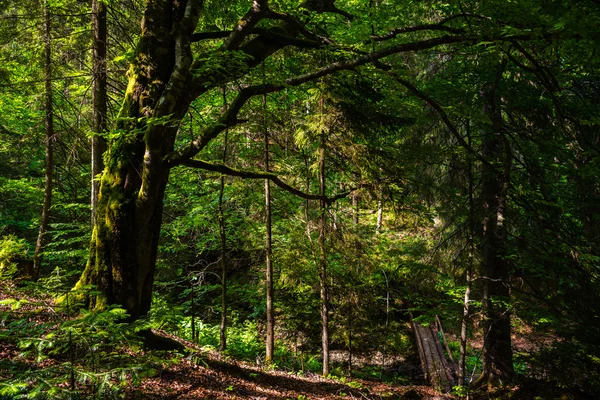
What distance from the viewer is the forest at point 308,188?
4621mm

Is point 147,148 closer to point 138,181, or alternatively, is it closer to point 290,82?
point 138,181

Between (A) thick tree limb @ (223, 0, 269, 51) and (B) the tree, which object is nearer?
(B) the tree

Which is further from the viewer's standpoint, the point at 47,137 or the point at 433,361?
the point at 433,361

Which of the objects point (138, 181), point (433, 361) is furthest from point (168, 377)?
point (433, 361)

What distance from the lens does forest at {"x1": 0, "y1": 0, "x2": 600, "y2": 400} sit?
4.62 m

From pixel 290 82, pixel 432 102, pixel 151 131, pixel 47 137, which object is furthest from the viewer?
pixel 47 137

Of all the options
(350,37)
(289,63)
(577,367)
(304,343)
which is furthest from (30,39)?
(577,367)

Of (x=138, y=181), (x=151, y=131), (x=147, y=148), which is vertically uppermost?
(x=151, y=131)

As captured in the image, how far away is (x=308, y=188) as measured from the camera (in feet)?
33.5

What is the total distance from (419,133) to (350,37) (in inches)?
205

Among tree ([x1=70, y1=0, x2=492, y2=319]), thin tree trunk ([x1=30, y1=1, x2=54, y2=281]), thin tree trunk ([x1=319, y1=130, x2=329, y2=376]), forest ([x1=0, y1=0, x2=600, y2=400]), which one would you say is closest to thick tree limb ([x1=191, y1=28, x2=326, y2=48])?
forest ([x1=0, y1=0, x2=600, y2=400])

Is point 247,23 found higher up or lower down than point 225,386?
higher up

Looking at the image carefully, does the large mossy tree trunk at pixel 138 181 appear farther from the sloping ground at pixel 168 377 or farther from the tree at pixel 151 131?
the sloping ground at pixel 168 377

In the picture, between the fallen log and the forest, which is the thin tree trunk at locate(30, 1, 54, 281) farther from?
the fallen log
